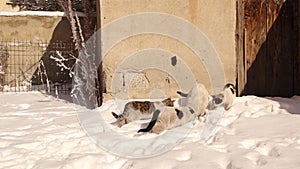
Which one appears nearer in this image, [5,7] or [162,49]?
[162,49]

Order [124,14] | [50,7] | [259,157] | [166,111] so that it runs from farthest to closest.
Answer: [50,7]
[124,14]
[166,111]
[259,157]

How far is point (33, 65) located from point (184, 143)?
5.52 meters

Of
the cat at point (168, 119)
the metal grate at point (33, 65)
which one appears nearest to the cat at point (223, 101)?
the cat at point (168, 119)

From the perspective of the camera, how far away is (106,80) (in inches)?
195

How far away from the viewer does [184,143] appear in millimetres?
3264

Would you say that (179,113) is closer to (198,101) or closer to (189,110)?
(189,110)

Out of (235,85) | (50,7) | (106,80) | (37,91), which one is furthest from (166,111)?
(50,7)

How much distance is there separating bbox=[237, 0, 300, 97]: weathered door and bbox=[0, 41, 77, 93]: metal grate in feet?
13.1

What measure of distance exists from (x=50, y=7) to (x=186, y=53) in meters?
5.47

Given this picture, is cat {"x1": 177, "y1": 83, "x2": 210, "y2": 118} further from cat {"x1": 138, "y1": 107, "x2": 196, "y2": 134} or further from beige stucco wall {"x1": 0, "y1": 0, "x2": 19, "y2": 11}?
beige stucco wall {"x1": 0, "y1": 0, "x2": 19, "y2": 11}

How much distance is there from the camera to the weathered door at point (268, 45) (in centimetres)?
521

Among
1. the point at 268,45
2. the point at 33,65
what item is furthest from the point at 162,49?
the point at 33,65

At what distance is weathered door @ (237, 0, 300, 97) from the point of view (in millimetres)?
5211

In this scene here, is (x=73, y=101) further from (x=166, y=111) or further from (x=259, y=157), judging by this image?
(x=259, y=157)
